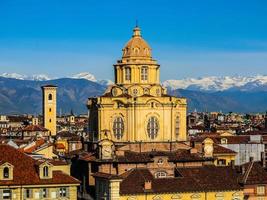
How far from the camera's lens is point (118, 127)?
260ft

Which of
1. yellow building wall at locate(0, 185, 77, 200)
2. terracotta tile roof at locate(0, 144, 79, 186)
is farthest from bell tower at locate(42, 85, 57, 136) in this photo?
yellow building wall at locate(0, 185, 77, 200)

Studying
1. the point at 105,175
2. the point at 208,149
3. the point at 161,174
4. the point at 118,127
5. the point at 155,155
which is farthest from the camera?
the point at 208,149

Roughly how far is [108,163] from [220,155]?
21928 millimetres

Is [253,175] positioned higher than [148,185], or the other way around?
[253,175]

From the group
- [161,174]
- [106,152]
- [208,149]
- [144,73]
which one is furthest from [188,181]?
[144,73]

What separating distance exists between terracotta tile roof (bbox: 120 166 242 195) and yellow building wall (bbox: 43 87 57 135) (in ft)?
323

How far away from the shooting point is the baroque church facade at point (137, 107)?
79.1 metres

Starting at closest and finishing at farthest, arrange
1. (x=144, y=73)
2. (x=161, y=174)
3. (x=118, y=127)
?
(x=161, y=174)
(x=118, y=127)
(x=144, y=73)

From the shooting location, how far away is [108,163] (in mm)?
73250

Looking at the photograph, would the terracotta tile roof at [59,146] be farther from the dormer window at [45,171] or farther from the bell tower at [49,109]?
the bell tower at [49,109]

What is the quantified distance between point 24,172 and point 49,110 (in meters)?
113

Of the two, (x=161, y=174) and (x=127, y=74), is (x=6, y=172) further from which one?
(x=127, y=74)

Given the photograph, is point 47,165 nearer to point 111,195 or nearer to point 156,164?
point 111,195

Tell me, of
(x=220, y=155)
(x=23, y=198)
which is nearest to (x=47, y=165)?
(x=23, y=198)
